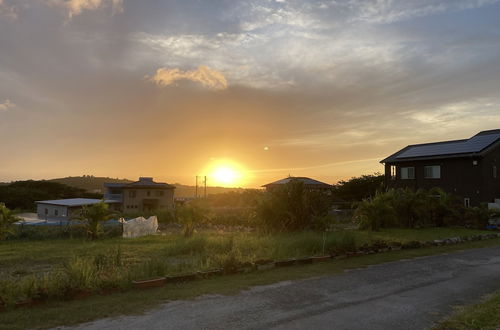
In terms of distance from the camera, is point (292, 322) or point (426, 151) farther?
point (426, 151)

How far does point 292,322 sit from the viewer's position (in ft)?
18.1

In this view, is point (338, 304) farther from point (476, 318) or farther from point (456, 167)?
point (456, 167)

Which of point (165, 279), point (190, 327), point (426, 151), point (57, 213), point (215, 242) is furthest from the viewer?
point (57, 213)

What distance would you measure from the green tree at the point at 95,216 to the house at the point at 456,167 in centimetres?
2984

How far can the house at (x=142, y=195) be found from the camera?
200 ft

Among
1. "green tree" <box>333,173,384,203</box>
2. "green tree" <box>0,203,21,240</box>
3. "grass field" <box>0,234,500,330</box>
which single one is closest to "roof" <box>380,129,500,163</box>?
"green tree" <box>333,173,384,203</box>

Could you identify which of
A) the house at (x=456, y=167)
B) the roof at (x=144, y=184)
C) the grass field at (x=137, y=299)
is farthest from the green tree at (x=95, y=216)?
the roof at (x=144, y=184)

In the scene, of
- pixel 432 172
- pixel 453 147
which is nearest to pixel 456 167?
pixel 453 147

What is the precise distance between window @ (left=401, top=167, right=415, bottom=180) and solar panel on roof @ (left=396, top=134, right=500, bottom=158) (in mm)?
1388

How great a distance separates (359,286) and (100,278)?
5.15m

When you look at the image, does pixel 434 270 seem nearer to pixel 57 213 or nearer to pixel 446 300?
pixel 446 300

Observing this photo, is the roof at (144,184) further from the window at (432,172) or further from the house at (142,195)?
the window at (432,172)

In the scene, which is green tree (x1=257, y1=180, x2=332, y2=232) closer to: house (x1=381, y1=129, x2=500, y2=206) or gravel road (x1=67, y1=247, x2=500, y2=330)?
gravel road (x1=67, y1=247, x2=500, y2=330)

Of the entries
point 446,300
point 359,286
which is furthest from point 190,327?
point 446,300
